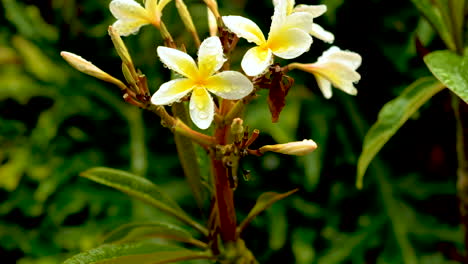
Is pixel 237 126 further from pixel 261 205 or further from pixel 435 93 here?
pixel 435 93

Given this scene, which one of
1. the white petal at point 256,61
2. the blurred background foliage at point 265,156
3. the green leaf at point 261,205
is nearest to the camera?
the white petal at point 256,61

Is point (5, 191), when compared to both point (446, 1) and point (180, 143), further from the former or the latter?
point (446, 1)

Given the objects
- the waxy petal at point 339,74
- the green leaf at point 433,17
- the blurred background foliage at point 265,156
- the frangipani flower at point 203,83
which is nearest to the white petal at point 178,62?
the frangipani flower at point 203,83

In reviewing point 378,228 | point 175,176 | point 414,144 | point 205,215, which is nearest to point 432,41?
point 414,144

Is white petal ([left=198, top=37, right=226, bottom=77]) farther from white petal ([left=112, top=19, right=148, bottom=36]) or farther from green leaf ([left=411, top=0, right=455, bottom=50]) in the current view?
green leaf ([left=411, top=0, right=455, bottom=50])

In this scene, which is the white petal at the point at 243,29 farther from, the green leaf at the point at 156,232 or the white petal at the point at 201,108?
the green leaf at the point at 156,232

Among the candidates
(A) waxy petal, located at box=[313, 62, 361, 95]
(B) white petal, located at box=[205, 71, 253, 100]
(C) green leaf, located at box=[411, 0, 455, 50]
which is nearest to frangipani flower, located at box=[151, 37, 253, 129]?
(B) white petal, located at box=[205, 71, 253, 100]

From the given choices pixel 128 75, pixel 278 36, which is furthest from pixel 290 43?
pixel 128 75

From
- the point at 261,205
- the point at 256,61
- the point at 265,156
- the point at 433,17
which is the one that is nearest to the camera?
the point at 256,61
